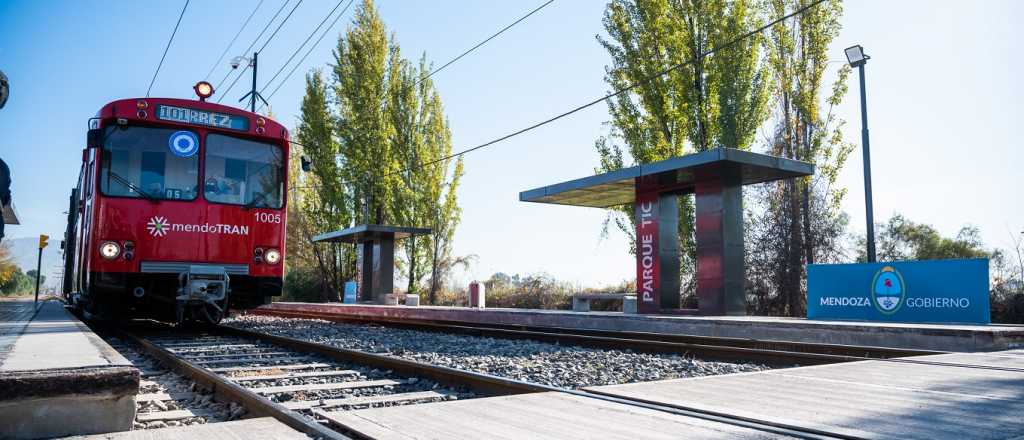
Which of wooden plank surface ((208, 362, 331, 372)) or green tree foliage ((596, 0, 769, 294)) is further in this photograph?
green tree foliage ((596, 0, 769, 294))

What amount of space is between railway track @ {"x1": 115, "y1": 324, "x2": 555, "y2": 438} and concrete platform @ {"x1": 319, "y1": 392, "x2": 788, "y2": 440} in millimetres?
237

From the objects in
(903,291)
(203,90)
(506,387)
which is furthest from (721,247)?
(506,387)

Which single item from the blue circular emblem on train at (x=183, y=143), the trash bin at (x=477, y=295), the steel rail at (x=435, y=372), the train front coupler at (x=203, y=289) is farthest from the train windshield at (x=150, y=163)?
the trash bin at (x=477, y=295)

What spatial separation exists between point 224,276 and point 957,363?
31.9ft

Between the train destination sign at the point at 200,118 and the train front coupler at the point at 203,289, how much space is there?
230cm

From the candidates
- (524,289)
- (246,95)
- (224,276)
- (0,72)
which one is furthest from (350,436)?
(246,95)

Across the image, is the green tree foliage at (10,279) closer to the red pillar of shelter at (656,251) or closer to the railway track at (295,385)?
the red pillar of shelter at (656,251)

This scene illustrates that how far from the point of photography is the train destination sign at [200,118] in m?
10.8

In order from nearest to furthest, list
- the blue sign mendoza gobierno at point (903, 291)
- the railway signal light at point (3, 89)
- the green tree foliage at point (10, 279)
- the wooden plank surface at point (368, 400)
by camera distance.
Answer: the railway signal light at point (3, 89) < the wooden plank surface at point (368, 400) < the blue sign mendoza gobierno at point (903, 291) < the green tree foliage at point (10, 279)

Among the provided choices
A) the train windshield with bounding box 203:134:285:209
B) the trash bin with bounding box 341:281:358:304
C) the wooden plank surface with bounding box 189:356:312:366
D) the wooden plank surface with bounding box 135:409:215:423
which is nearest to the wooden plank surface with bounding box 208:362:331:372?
the wooden plank surface with bounding box 189:356:312:366

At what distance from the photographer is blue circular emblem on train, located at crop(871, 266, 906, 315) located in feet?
41.3

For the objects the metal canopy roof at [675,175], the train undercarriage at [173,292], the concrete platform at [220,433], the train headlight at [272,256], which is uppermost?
the metal canopy roof at [675,175]

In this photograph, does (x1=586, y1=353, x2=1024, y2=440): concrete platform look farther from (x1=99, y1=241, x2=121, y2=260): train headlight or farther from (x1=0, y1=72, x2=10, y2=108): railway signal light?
(x1=99, y1=241, x2=121, y2=260): train headlight

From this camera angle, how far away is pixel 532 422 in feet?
12.8
